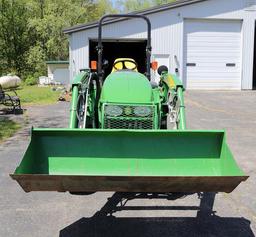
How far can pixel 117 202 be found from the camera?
17.7 feet

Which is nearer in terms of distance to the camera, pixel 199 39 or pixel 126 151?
pixel 126 151

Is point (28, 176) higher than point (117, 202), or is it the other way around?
point (28, 176)

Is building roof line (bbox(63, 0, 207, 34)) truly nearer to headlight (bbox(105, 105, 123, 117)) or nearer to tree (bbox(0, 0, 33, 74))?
tree (bbox(0, 0, 33, 74))

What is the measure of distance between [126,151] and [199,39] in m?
19.9

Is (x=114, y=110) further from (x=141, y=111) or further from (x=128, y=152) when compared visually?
(x=128, y=152)

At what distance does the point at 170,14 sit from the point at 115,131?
19.4m

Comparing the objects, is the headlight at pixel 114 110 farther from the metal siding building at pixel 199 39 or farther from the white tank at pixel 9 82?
the white tank at pixel 9 82

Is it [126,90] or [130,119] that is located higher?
[126,90]

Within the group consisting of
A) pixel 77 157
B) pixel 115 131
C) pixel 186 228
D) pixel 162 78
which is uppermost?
pixel 162 78

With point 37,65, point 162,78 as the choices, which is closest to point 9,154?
point 162,78

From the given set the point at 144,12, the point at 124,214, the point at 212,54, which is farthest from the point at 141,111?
the point at 212,54

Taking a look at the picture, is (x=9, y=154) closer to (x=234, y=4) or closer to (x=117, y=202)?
(x=117, y=202)

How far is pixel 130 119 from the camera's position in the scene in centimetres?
511

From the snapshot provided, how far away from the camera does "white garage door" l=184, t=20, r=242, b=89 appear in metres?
23.3
